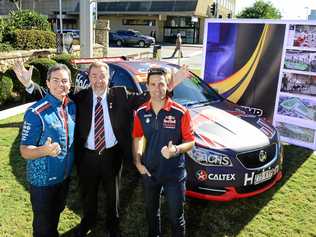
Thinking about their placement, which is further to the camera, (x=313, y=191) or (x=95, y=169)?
(x=313, y=191)

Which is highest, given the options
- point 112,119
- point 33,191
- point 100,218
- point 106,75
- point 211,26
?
point 211,26

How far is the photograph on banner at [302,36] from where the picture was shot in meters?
6.50

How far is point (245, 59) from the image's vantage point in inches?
295

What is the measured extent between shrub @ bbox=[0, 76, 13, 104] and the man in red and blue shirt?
7.06m

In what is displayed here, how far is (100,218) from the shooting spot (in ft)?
14.0

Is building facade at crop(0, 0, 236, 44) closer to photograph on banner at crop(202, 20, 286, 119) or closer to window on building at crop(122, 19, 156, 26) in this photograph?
window on building at crop(122, 19, 156, 26)

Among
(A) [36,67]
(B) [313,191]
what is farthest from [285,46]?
(A) [36,67]

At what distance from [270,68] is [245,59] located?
0.56 m

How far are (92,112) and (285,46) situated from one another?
488 cm

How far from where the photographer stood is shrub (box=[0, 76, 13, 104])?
9224 millimetres

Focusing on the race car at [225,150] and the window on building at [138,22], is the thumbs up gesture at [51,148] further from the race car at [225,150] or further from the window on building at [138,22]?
the window on building at [138,22]

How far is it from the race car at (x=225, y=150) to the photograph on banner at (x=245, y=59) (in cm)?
223

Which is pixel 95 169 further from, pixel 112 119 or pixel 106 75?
pixel 106 75

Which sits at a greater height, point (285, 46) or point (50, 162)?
point (285, 46)
